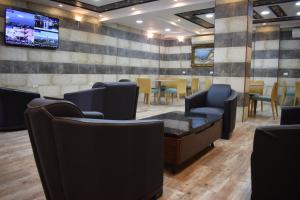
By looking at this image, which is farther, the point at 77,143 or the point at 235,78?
the point at 235,78

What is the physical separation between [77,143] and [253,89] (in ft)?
21.3

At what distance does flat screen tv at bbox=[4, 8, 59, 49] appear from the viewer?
572cm

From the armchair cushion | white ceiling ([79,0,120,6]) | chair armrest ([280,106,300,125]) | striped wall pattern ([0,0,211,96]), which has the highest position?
white ceiling ([79,0,120,6])

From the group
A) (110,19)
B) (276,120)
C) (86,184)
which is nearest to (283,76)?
(276,120)

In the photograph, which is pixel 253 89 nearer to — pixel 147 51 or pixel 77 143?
pixel 147 51

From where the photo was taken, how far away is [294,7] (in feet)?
21.4

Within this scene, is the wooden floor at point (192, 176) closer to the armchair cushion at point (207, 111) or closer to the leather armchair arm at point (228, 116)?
the leather armchair arm at point (228, 116)

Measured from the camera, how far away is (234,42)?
551cm

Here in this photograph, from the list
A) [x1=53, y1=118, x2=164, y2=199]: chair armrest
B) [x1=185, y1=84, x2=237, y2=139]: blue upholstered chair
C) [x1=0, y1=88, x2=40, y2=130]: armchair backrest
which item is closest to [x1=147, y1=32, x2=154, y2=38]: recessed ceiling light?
[x1=185, y1=84, x2=237, y2=139]: blue upholstered chair

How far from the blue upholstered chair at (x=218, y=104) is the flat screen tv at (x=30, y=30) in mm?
4351

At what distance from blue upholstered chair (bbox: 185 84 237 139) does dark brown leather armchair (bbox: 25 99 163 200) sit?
232cm

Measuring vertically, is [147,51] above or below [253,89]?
above

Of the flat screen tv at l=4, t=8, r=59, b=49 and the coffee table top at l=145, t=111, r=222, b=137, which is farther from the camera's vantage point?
the flat screen tv at l=4, t=8, r=59, b=49

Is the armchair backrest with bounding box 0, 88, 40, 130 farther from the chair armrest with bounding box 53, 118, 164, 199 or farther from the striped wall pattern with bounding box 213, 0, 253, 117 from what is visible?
the striped wall pattern with bounding box 213, 0, 253, 117
